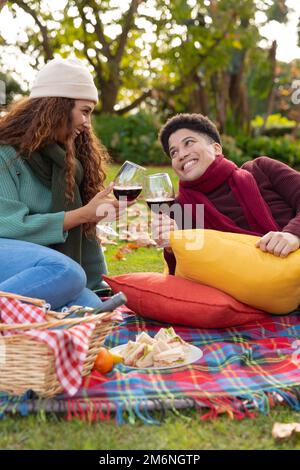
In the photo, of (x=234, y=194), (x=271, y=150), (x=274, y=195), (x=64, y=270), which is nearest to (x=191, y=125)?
(x=234, y=194)

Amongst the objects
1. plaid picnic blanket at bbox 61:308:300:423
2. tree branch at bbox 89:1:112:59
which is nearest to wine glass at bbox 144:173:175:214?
plaid picnic blanket at bbox 61:308:300:423

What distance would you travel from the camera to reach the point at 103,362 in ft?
8.64

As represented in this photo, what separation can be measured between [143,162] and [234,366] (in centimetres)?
931

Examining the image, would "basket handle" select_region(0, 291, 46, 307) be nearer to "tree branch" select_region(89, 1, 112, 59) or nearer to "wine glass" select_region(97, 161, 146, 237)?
"wine glass" select_region(97, 161, 146, 237)

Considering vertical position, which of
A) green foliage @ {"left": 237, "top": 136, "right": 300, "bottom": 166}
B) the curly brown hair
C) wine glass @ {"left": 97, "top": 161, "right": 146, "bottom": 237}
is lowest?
green foliage @ {"left": 237, "top": 136, "right": 300, "bottom": 166}

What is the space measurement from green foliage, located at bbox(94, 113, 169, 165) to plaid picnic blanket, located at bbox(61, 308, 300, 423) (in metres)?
8.82

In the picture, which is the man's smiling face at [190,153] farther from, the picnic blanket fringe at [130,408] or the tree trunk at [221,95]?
the tree trunk at [221,95]

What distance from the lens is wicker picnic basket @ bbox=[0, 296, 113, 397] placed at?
7.75 ft

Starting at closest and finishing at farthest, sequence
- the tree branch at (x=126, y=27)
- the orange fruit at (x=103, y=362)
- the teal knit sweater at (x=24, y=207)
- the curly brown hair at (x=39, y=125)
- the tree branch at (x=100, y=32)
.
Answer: the orange fruit at (x=103, y=362), the teal knit sweater at (x=24, y=207), the curly brown hair at (x=39, y=125), the tree branch at (x=126, y=27), the tree branch at (x=100, y=32)

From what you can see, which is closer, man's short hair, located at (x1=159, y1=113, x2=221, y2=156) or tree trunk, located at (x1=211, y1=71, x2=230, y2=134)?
man's short hair, located at (x1=159, y1=113, x2=221, y2=156)

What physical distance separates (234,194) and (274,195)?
222mm

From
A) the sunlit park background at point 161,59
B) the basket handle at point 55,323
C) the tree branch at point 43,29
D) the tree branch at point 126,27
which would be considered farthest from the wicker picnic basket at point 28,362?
the tree branch at point 126,27

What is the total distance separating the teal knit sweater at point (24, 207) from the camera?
3.37m

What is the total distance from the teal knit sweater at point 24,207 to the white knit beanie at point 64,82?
0.36 metres
